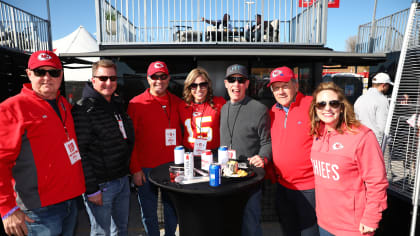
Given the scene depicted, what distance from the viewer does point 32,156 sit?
1687 mm

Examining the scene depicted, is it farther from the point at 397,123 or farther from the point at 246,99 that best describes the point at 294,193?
the point at 397,123

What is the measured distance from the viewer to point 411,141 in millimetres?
2248

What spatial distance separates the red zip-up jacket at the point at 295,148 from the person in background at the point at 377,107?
2.83 m

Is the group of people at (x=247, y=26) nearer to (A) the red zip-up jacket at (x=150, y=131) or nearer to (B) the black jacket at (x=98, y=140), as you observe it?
(A) the red zip-up jacket at (x=150, y=131)

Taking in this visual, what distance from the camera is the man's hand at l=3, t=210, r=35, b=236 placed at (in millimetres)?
1594

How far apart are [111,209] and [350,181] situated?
7.50ft

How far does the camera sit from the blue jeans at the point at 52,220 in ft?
5.71

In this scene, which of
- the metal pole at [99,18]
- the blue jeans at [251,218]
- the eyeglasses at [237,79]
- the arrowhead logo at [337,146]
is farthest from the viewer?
the metal pole at [99,18]

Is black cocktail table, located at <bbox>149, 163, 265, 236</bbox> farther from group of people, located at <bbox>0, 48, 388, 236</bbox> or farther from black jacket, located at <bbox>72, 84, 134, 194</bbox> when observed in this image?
black jacket, located at <bbox>72, 84, 134, 194</bbox>

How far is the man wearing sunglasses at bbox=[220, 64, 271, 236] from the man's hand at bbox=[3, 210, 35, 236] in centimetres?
187

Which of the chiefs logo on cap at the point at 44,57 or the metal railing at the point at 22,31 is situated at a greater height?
the metal railing at the point at 22,31

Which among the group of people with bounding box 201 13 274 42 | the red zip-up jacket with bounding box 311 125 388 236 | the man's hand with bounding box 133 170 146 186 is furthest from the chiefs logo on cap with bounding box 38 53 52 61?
the group of people with bounding box 201 13 274 42

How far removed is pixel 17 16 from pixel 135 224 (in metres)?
6.61

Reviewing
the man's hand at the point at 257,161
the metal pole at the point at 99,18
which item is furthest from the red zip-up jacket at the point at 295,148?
the metal pole at the point at 99,18
